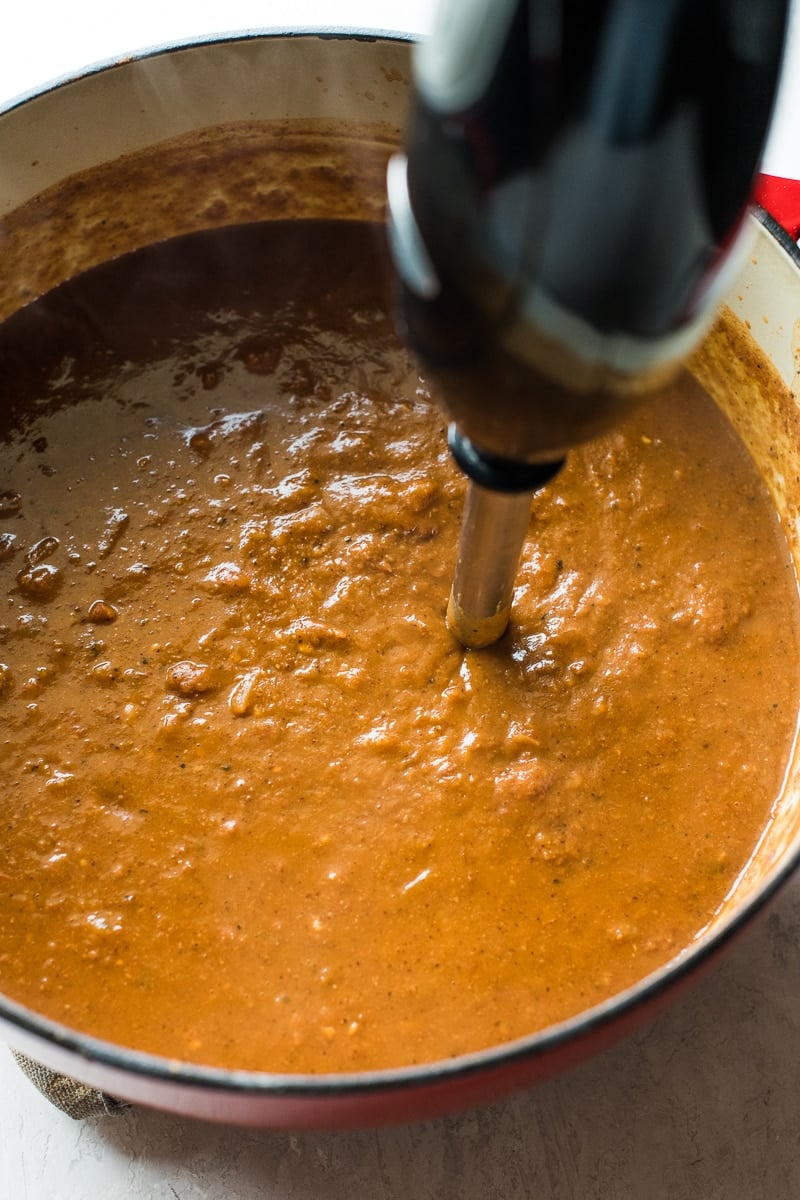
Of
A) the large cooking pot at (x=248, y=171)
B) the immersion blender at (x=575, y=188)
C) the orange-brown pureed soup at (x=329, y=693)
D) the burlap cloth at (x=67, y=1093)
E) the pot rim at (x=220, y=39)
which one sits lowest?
the burlap cloth at (x=67, y=1093)

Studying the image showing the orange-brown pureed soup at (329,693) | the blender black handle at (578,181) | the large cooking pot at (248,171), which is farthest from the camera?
the large cooking pot at (248,171)

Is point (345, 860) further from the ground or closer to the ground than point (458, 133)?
closer to the ground

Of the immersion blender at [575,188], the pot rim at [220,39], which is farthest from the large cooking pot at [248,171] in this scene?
the immersion blender at [575,188]

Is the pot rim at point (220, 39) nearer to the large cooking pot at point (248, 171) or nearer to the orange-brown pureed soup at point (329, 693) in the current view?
the large cooking pot at point (248, 171)

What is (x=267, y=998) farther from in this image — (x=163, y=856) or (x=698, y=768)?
(x=698, y=768)

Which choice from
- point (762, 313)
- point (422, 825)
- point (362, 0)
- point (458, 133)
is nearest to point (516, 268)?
point (458, 133)

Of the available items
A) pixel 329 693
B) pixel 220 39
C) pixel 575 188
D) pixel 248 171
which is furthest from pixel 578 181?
pixel 248 171

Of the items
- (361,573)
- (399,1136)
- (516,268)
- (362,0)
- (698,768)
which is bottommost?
(399,1136)
